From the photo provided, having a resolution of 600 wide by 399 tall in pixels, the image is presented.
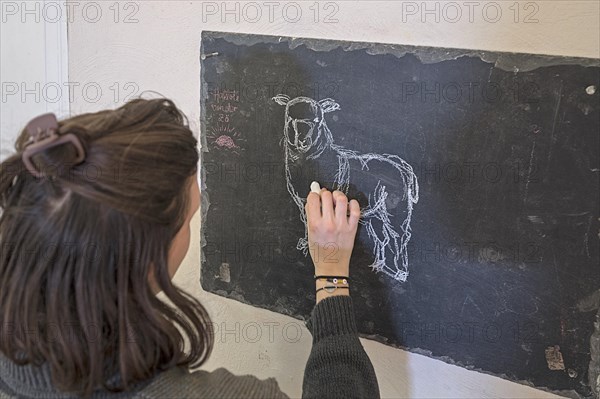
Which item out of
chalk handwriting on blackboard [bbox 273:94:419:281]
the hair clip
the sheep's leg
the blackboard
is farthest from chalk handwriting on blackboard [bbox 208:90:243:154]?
the hair clip

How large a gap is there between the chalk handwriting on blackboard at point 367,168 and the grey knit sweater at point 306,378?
0.43 ft

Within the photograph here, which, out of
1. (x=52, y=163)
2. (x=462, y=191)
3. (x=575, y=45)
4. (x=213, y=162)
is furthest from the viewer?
(x=213, y=162)

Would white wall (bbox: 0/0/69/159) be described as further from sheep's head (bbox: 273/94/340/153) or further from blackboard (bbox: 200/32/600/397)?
sheep's head (bbox: 273/94/340/153)

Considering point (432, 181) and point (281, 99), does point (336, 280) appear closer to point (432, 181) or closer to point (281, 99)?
point (432, 181)

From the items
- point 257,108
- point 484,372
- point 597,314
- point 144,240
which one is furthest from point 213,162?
point 597,314

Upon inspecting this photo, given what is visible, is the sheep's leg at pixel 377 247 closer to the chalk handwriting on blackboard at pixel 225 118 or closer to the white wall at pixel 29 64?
the chalk handwriting on blackboard at pixel 225 118

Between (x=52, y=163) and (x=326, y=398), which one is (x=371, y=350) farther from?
(x=52, y=163)

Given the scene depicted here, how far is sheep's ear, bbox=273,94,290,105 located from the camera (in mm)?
1180

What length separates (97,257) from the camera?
2.57 feet

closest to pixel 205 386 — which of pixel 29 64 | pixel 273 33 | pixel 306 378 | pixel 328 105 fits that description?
pixel 306 378

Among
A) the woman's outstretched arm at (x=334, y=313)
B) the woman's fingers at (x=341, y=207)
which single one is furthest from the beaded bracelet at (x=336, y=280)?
the woman's fingers at (x=341, y=207)

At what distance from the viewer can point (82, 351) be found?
32.0 inches

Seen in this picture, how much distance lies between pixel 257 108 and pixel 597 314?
75 cm

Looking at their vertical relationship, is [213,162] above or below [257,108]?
below
